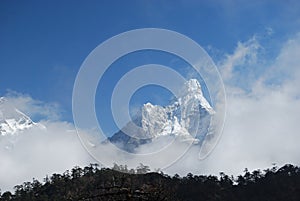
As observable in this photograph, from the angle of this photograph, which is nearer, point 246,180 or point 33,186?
point 246,180

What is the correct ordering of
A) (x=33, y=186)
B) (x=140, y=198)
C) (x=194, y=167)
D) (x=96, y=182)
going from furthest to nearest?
(x=194, y=167) < (x=33, y=186) < (x=96, y=182) < (x=140, y=198)

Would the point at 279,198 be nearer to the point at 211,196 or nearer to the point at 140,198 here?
the point at 211,196

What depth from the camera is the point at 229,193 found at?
5675 centimetres

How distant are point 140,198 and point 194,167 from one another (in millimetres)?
165553

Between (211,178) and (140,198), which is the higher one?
(211,178)

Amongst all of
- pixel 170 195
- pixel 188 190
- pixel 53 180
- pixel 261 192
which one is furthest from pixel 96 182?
pixel 170 195

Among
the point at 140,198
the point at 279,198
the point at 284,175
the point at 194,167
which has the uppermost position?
the point at 194,167

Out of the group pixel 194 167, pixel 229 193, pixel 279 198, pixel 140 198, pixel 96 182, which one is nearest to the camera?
pixel 140 198

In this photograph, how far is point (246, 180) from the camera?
59.9 m

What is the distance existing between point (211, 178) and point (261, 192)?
23.6 ft

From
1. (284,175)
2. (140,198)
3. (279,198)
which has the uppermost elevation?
(284,175)

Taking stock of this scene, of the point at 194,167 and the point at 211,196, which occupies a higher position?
the point at 194,167

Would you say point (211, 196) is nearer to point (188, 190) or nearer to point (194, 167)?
point (188, 190)

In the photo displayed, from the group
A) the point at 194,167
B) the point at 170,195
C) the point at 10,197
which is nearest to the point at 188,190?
the point at 10,197
